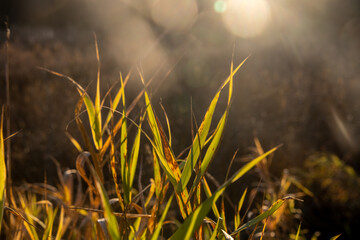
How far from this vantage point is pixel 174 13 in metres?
12.6

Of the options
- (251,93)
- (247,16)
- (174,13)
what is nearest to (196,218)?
(251,93)

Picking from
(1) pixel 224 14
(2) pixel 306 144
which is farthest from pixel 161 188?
(1) pixel 224 14

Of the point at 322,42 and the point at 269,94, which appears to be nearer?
the point at 269,94

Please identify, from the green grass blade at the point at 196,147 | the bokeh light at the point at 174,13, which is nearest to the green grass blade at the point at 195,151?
the green grass blade at the point at 196,147

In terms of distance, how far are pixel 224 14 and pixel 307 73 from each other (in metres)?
5.09

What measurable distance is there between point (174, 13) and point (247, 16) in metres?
3.60

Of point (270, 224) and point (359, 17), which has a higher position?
point (359, 17)

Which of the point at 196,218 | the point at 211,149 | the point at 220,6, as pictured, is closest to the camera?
the point at 196,218

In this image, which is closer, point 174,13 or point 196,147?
point 196,147

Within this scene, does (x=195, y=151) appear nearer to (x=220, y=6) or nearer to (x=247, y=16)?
(x=247, y=16)

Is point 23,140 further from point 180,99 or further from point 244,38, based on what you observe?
point 244,38

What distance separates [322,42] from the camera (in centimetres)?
729

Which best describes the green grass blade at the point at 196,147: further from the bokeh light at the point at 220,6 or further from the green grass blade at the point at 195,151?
the bokeh light at the point at 220,6

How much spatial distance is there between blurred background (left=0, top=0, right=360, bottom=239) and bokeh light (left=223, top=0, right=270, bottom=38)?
55 mm
